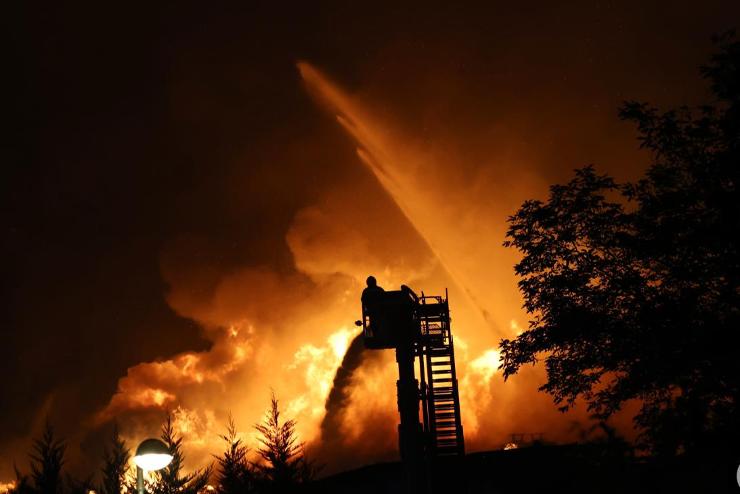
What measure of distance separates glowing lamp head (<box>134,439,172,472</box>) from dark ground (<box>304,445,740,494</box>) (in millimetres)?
11019

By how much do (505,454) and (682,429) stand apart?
49.3ft

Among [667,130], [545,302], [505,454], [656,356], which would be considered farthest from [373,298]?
[505,454]

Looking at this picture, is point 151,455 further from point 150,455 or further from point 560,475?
point 560,475

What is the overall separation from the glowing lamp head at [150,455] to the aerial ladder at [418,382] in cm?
854

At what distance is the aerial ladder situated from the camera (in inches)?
716

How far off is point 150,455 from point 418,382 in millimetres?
10502

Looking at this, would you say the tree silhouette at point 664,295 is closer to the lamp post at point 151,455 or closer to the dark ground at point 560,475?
the dark ground at point 560,475

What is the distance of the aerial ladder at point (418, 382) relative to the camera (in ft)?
59.7

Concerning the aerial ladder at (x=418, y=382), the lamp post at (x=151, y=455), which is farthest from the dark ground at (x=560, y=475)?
the lamp post at (x=151, y=455)

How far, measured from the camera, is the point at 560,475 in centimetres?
2867

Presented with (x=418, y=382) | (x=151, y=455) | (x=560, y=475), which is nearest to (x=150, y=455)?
(x=151, y=455)

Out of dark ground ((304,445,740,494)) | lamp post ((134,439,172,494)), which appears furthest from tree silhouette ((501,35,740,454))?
lamp post ((134,439,172,494))

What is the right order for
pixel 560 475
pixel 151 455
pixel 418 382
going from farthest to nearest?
pixel 560 475, pixel 418 382, pixel 151 455

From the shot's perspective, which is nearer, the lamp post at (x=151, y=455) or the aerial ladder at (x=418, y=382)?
the lamp post at (x=151, y=455)
